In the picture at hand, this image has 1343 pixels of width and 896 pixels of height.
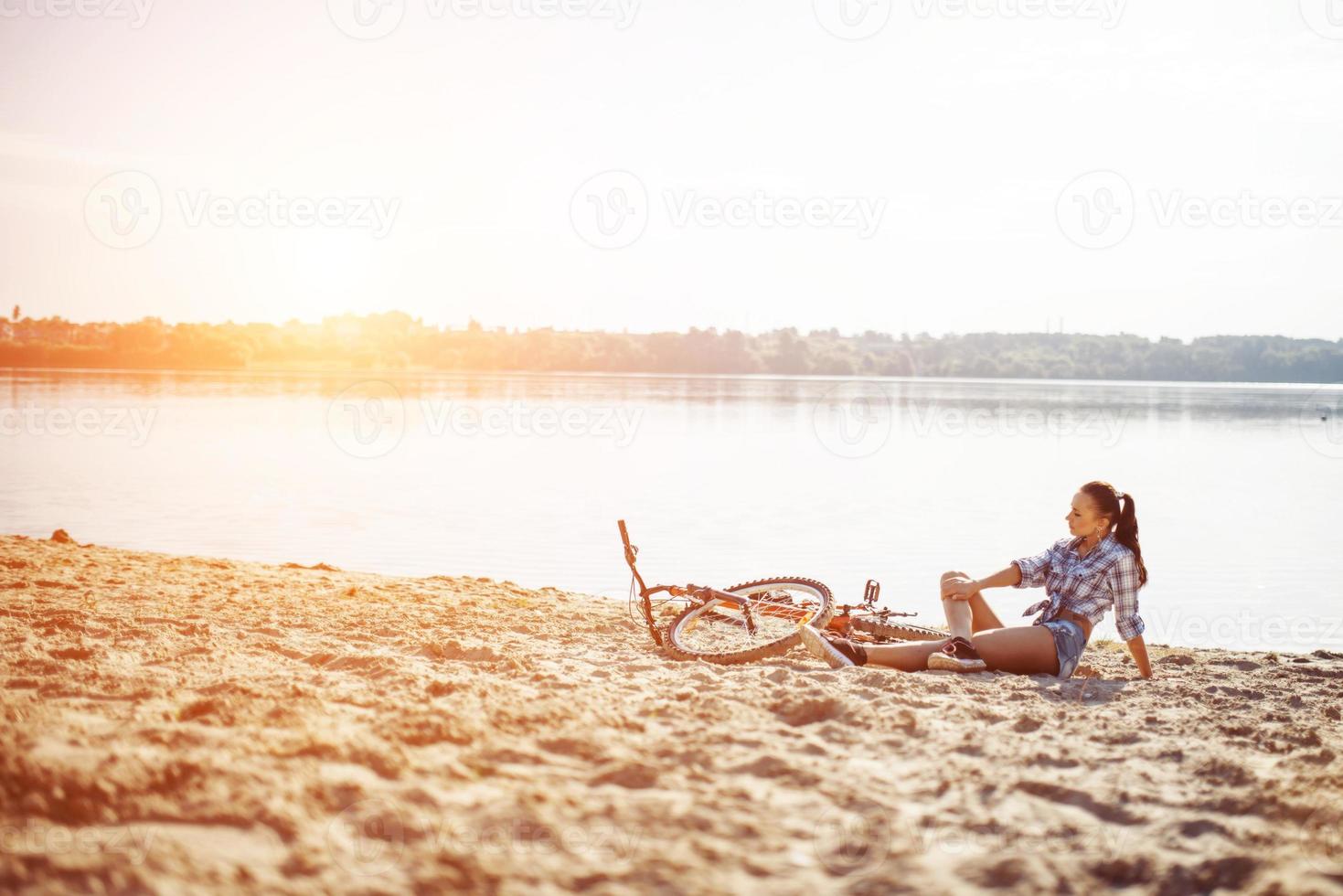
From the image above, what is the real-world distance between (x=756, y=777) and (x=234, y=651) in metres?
3.65

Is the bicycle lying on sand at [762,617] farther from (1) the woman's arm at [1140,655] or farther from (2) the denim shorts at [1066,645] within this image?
(1) the woman's arm at [1140,655]

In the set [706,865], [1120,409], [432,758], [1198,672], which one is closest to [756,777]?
[706,865]

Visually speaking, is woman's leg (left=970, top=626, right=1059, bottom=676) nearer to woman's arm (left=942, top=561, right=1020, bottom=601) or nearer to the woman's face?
woman's arm (left=942, top=561, right=1020, bottom=601)

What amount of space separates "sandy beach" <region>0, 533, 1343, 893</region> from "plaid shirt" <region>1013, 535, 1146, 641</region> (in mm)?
433

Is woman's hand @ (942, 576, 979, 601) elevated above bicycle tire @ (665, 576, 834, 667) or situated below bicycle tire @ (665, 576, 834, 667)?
above

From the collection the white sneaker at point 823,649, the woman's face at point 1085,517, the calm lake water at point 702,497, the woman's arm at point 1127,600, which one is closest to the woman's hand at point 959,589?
the woman's face at point 1085,517

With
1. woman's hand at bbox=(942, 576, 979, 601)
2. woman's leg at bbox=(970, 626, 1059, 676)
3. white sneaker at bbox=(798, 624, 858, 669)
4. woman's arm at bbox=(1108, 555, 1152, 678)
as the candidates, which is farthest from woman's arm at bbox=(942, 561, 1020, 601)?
white sneaker at bbox=(798, 624, 858, 669)

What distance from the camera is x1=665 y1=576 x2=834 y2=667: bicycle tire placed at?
6.62 metres

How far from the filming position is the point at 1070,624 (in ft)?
21.2

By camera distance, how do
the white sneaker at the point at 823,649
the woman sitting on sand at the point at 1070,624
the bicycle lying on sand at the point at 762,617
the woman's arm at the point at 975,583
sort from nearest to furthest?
the white sneaker at the point at 823,649 → the woman sitting on sand at the point at 1070,624 → the woman's arm at the point at 975,583 → the bicycle lying on sand at the point at 762,617

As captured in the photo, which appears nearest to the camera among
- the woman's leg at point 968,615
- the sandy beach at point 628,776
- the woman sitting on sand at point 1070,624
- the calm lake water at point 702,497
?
the sandy beach at point 628,776

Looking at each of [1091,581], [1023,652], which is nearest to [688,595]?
[1023,652]

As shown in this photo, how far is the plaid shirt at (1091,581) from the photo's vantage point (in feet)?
21.1

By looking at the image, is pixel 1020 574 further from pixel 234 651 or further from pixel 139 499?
pixel 139 499
